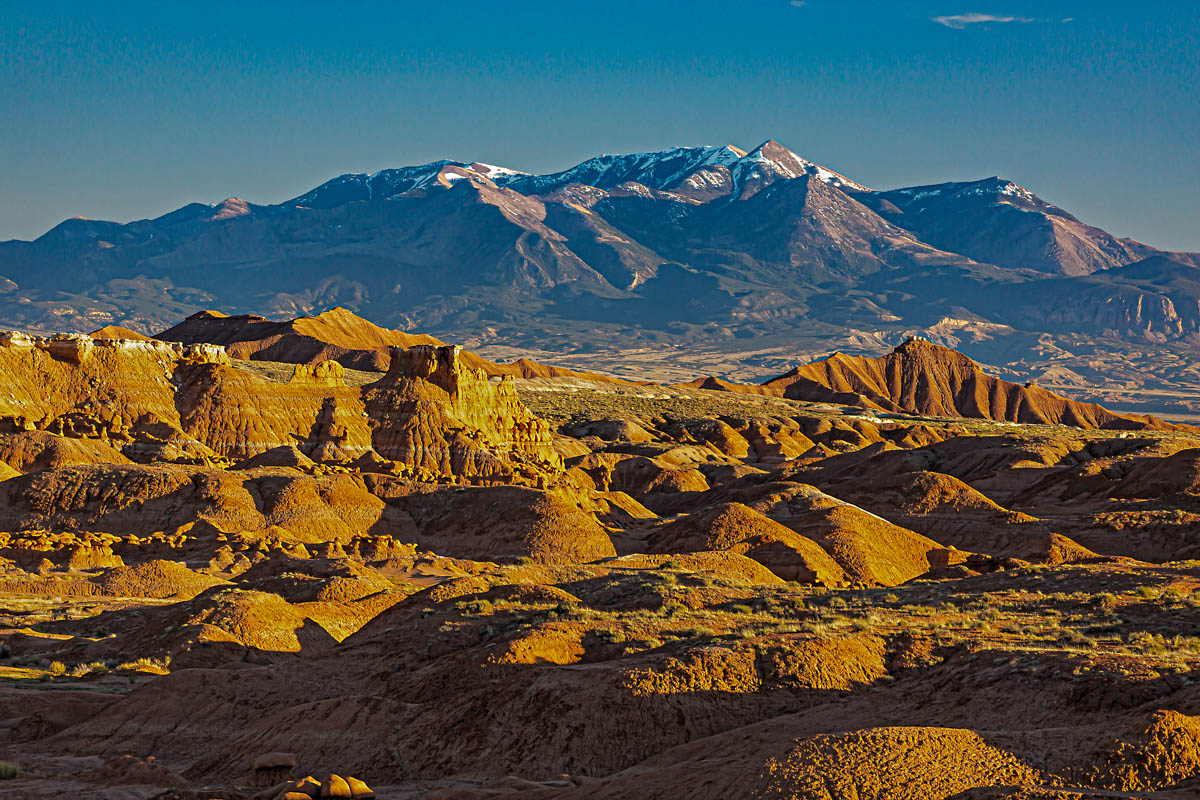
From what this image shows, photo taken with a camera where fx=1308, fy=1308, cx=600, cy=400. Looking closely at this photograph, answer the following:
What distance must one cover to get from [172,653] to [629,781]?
1905 centimetres

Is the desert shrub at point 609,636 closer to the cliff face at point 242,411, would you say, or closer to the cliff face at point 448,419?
the cliff face at point 242,411

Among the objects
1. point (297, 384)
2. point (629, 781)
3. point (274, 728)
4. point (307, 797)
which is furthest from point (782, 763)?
point (297, 384)

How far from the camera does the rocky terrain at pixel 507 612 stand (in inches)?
720

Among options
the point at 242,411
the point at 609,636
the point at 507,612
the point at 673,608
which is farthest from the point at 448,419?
the point at 609,636

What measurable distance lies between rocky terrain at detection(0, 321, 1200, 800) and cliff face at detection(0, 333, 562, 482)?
0.80 ft

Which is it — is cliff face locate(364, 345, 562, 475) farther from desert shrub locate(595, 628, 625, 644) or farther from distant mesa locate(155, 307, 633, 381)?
distant mesa locate(155, 307, 633, 381)

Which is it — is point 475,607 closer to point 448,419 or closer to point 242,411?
point 242,411

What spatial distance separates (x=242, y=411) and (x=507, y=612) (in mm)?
52318

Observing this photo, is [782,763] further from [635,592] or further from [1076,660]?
[635,592]

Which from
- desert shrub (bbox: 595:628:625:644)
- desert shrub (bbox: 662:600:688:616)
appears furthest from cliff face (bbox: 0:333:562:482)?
desert shrub (bbox: 595:628:625:644)

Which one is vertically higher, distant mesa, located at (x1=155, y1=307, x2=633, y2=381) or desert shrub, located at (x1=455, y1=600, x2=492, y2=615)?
distant mesa, located at (x1=155, y1=307, x2=633, y2=381)

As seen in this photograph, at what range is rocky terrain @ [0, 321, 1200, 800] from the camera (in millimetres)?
18281

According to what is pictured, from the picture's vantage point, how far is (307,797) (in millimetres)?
16844

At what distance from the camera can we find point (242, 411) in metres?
79.8
